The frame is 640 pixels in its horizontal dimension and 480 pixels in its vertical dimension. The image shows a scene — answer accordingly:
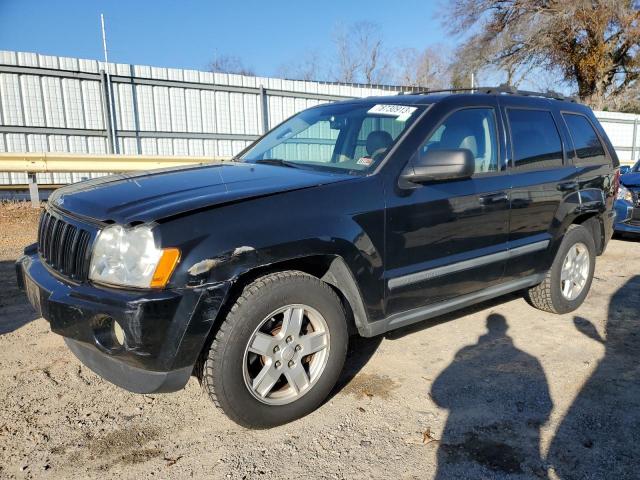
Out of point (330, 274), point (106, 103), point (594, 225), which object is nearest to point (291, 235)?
point (330, 274)

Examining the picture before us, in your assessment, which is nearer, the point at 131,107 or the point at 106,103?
the point at 106,103

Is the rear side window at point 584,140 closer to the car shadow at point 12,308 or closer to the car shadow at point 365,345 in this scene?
the car shadow at point 365,345

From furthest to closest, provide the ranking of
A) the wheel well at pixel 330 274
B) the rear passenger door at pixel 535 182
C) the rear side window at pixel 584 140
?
the rear side window at pixel 584 140, the rear passenger door at pixel 535 182, the wheel well at pixel 330 274

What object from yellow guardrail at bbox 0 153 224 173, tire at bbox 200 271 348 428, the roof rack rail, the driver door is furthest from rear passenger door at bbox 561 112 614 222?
yellow guardrail at bbox 0 153 224 173

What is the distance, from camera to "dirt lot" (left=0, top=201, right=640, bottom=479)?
2.50 metres

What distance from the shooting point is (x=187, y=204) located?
254 cm

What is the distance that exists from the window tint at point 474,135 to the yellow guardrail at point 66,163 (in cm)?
524

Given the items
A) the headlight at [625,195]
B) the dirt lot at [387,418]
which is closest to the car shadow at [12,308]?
the dirt lot at [387,418]

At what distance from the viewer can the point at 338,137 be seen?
3812 mm

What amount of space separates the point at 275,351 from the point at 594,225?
3.59 metres

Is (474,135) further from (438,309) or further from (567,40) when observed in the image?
(567,40)

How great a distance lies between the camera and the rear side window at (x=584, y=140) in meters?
4.56

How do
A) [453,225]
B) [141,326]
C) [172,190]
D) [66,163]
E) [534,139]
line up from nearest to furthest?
[141,326] → [172,190] → [453,225] → [534,139] → [66,163]

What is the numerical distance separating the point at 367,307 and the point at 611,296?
3.43 meters
